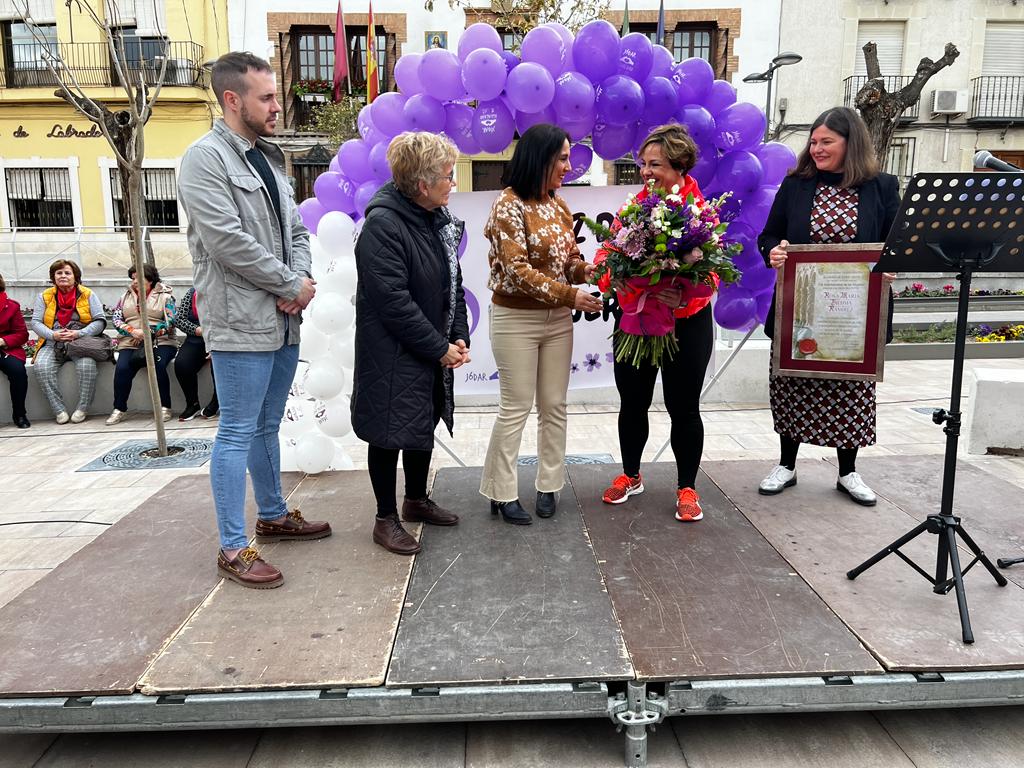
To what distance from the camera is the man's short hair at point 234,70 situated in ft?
8.39

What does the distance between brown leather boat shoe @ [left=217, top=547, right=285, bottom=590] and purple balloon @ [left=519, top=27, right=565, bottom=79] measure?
9.24ft

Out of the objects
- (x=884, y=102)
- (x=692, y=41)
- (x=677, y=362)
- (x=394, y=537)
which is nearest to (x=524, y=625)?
(x=394, y=537)

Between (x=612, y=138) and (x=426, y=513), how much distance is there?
2.29 metres

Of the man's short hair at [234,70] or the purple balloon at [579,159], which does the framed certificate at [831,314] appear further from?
the man's short hair at [234,70]

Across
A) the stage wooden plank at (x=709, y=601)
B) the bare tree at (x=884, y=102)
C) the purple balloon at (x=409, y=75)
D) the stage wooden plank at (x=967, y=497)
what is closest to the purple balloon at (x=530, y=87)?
the purple balloon at (x=409, y=75)

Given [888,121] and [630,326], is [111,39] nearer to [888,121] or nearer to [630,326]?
[630,326]

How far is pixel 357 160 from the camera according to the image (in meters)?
4.21

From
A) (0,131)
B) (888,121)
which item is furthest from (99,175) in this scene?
(888,121)

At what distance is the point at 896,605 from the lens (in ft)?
8.52

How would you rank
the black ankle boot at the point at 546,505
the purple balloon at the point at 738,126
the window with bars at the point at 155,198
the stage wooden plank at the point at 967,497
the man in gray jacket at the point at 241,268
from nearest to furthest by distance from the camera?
the man in gray jacket at the point at 241,268 → the stage wooden plank at the point at 967,497 → the black ankle boot at the point at 546,505 → the purple balloon at the point at 738,126 → the window with bars at the point at 155,198

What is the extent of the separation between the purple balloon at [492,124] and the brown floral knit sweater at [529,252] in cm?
92

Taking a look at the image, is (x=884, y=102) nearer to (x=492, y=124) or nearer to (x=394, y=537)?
(x=492, y=124)

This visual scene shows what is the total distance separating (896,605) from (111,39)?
5.77 m

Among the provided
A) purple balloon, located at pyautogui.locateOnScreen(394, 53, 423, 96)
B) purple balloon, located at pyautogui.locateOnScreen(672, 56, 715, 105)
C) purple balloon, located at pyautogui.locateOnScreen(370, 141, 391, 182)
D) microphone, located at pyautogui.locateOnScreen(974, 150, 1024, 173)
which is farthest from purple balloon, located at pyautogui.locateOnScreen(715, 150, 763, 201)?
purple balloon, located at pyautogui.locateOnScreen(370, 141, 391, 182)
